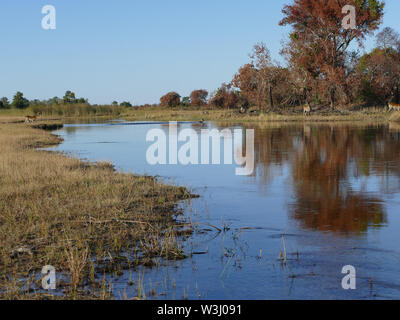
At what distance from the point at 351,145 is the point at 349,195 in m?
12.1

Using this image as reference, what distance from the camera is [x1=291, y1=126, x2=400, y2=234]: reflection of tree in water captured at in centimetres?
906

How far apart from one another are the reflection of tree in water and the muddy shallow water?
0.03 m

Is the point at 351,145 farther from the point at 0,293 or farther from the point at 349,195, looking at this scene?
the point at 0,293

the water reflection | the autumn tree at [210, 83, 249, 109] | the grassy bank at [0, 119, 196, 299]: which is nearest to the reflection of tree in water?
the water reflection

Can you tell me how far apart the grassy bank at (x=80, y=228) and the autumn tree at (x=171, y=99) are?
82.7 m

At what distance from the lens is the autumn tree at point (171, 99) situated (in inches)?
3745

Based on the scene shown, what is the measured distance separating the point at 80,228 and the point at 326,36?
147ft

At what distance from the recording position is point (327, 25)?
47.9m

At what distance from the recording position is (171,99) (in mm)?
95125
